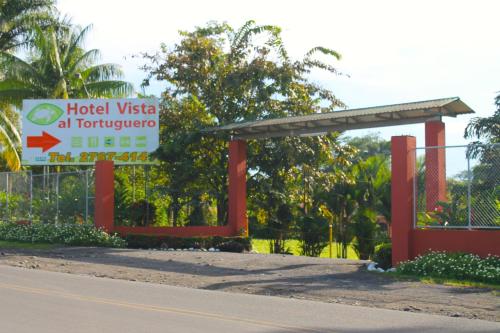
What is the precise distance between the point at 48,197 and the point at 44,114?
140 inches

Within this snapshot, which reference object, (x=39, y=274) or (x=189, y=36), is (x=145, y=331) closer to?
(x=39, y=274)

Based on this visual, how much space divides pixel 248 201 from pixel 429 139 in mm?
10598

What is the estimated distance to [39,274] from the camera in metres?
16.4

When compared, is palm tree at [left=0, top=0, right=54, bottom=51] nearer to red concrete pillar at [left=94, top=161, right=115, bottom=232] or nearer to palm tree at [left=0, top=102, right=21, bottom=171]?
palm tree at [left=0, top=102, right=21, bottom=171]

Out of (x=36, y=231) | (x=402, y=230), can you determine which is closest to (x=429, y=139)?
(x=402, y=230)

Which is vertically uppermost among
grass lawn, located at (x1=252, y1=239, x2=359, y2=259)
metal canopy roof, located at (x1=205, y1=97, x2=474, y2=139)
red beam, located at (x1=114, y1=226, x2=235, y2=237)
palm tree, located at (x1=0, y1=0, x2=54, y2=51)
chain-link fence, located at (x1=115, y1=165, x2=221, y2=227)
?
palm tree, located at (x1=0, y1=0, x2=54, y2=51)

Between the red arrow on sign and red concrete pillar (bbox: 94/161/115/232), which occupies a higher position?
the red arrow on sign

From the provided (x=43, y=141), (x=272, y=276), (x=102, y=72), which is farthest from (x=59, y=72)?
(x=272, y=276)

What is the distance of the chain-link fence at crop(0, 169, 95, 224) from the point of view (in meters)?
27.7

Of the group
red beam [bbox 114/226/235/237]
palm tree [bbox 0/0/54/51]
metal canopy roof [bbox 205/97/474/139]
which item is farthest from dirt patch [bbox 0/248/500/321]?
palm tree [bbox 0/0/54/51]

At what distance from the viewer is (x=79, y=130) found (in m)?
30.0

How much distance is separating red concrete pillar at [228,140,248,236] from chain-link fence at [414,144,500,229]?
859cm

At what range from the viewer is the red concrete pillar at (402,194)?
→ 17500mm

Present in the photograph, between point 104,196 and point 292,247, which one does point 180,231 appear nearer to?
point 104,196
